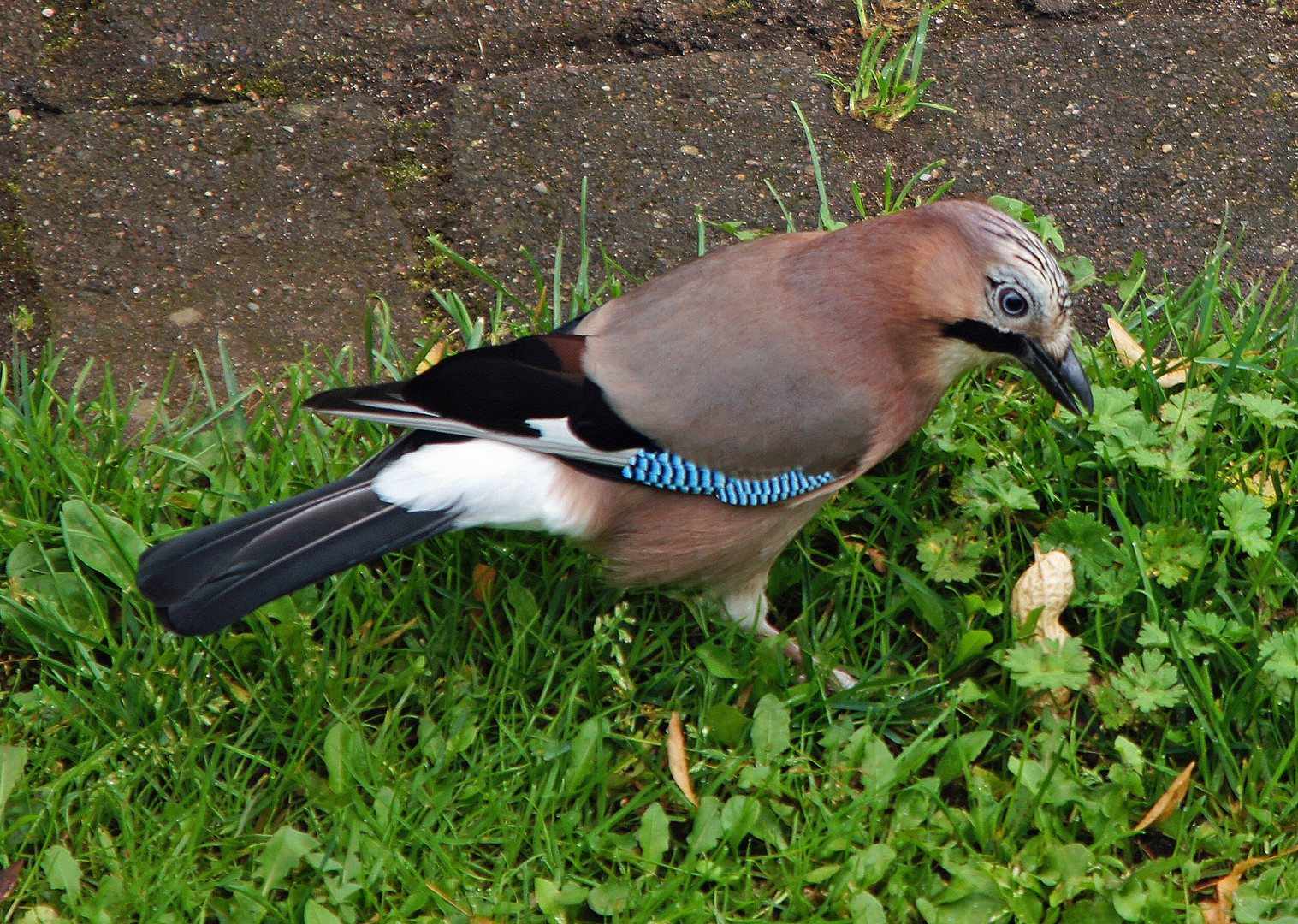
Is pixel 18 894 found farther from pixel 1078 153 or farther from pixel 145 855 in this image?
pixel 1078 153

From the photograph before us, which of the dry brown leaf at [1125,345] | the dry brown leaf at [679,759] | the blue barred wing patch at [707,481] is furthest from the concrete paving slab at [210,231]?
the dry brown leaf at [1125,345]

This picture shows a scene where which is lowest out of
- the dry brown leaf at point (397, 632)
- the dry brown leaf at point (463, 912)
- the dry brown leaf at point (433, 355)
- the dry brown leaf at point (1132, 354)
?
the dry brown leaf at point (463, 912)

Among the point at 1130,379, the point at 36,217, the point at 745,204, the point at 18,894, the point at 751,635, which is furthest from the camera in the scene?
the point at 745,204

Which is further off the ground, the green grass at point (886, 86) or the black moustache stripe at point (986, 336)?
the green grass at point (886, 86)

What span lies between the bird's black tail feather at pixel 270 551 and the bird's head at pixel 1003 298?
1103 millimetres

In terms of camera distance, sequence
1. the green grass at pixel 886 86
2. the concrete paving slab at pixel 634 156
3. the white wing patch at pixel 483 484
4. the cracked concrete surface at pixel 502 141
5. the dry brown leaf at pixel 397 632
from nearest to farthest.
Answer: the white wing patch at pixel 483 484 < the dry brown leaf at pixel 397 632 < the cracked concrete surface at pixel 502 141 < the concrete paving slab at pixel 634 156 < the green grass at pixel 886 86

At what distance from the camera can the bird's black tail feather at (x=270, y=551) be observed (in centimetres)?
217

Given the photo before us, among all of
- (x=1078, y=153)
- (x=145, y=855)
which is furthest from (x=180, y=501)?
(x=1078, y=153)

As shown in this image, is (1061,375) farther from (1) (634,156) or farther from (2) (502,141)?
(2) (502,141)

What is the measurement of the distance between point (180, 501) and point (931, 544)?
1.74 metres

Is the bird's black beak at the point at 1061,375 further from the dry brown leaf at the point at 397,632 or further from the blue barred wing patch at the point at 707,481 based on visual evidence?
the dry brown leaf at the point at 397,632

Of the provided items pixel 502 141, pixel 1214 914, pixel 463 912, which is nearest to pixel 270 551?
pixel 463 912

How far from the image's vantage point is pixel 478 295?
3.30 meters

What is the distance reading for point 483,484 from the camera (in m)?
Answer: 2.40
